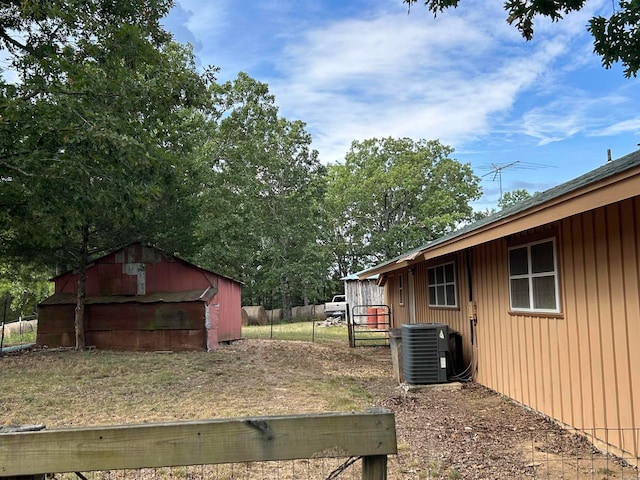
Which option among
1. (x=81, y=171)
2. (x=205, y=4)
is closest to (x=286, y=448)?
(x=81, y=171)

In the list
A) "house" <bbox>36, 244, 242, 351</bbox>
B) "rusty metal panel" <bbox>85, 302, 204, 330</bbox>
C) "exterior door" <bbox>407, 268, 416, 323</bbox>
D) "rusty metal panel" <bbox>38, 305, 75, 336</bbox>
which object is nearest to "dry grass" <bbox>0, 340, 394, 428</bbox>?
"house" <bbox>36, 244, 242, 351</bbox>

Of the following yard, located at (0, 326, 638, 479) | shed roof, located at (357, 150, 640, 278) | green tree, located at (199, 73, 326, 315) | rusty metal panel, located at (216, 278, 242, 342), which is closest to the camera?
shed roof, located at (357, 150, 640, 278)

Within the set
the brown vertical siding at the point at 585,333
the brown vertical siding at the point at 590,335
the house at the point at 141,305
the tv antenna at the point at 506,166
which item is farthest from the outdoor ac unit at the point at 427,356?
the tv antenna at the point at 506,166

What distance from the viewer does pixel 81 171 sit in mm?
9445

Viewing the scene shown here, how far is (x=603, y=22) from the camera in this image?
23.3 ft

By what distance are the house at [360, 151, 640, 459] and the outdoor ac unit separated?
644 mm

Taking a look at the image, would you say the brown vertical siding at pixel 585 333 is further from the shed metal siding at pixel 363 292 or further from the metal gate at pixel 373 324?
the shed metal siding at pixel 363 292

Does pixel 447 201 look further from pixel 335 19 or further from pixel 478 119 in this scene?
pixel 335 19

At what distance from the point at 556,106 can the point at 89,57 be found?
23318mm

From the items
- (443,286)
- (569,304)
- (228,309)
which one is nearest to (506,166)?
(228,309)

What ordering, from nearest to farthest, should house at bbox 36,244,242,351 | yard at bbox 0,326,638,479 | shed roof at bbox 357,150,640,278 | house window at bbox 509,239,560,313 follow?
shed roof at bbox 357,150,640,278 → yard at bbox 0,326,638,479 → house window at bbox 509,239,560,313 → house at bbox 36,244,242,351

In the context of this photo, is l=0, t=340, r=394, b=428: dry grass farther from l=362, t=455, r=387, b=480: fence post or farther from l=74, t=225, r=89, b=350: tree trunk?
l=362, t=455, r=387, b=480: fence post

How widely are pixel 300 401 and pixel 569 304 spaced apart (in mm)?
3880

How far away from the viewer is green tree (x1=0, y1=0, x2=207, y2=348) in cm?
930
